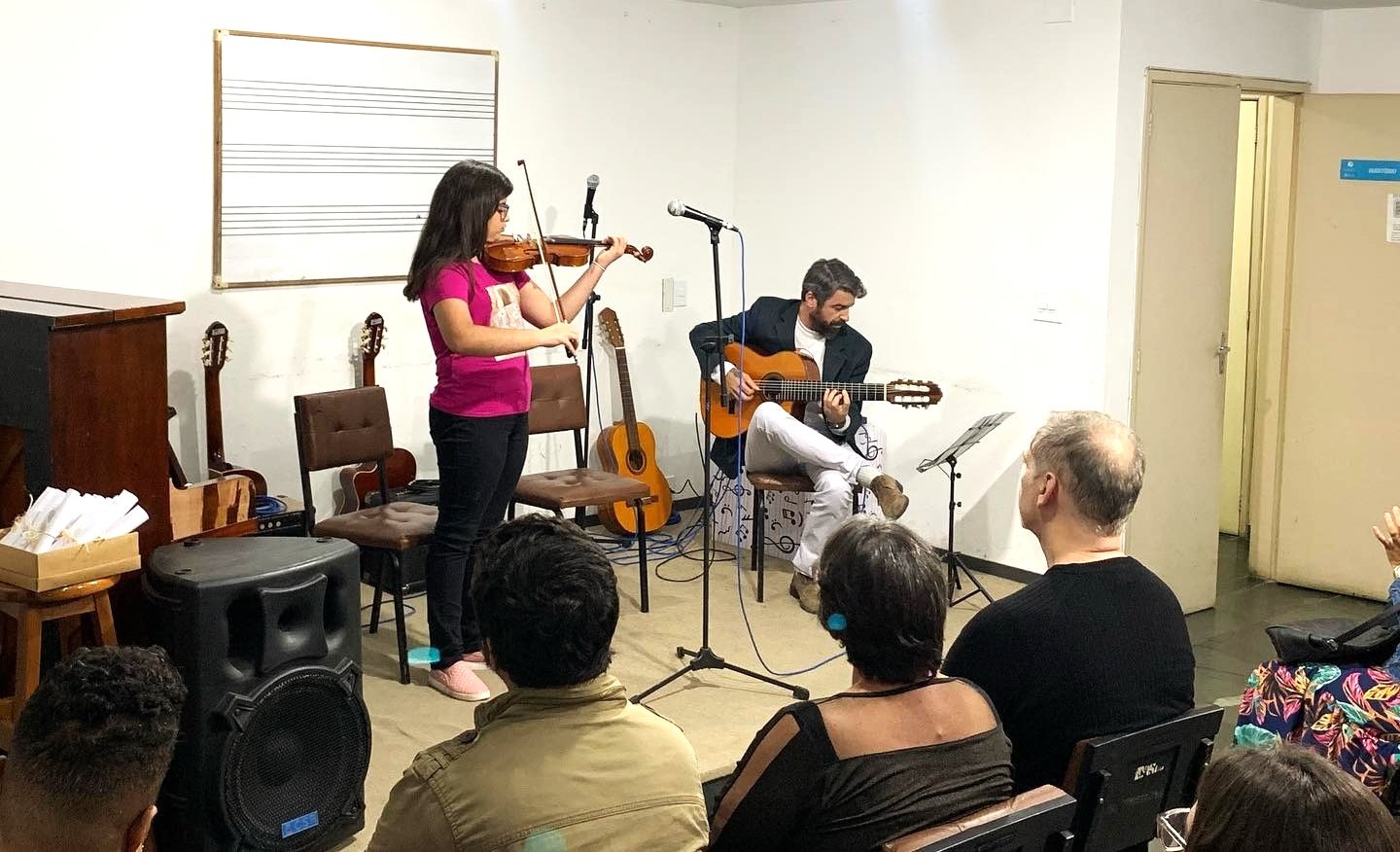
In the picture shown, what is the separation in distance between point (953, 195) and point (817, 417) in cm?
108

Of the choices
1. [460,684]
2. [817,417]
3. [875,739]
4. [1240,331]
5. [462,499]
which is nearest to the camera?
[875,739]

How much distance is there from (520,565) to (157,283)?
3.27 metres

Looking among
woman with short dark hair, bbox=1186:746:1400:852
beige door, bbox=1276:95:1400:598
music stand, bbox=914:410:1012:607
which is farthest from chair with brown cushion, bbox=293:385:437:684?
beige door, bbox=1276:95:1400:598

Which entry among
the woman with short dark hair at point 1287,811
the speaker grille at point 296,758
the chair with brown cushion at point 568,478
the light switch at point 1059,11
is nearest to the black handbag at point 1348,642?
the woman with short dark hair at point 1287,811

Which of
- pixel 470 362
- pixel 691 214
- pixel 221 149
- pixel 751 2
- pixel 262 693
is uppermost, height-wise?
pixel 751 2

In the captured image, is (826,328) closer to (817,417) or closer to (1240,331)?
(817,417)

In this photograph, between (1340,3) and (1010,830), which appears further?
(1340,3)

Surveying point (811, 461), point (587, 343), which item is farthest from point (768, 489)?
point (587, 343)

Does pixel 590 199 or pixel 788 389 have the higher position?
pixel 590 199

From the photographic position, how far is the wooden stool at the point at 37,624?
2.83 meters

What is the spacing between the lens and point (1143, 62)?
200 inches

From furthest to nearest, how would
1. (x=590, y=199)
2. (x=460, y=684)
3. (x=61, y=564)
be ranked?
(x=590, y=199) → (x=460, y=684) → (x=61, y=564)

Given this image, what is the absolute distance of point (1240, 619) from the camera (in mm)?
5430

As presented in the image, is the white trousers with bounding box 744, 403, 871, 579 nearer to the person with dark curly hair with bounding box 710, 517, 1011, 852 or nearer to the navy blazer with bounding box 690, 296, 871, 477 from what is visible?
the navy blazer with bounding box 690, 296, 871, 477
